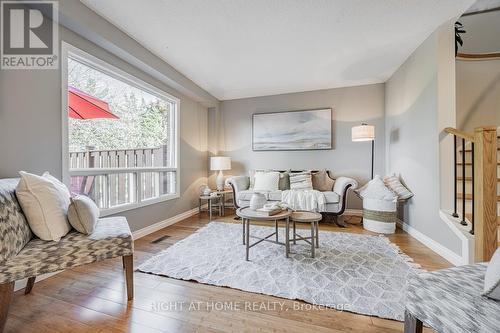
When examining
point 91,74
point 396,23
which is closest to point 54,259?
point 91,74

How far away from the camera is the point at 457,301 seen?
0.82 m

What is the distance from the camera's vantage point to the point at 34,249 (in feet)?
4.17

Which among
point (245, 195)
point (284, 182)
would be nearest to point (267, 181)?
point (284, 182)

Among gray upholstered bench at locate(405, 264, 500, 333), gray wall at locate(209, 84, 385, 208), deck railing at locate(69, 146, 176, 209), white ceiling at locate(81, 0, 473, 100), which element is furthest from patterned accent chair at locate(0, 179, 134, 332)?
gray wall at locate(209, 84, 385, 208)

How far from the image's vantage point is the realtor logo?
1.67m

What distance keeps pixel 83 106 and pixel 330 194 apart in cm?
355

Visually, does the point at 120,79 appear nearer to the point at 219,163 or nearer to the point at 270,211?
the point at 219,163

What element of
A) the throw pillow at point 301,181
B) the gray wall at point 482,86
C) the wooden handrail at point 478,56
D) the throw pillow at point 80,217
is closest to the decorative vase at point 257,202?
the throw pillow at point 80,217

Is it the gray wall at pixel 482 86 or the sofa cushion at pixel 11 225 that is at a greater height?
the gray wall at pixel 482 86

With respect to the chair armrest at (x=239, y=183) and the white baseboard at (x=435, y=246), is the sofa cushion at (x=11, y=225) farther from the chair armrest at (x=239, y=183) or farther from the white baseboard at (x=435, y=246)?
the white baseboard at (x=435, y=246)

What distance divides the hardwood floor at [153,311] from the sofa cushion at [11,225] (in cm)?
49

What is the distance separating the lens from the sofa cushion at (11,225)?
1177 millimetres

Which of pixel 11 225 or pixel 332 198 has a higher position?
pixel 11 225

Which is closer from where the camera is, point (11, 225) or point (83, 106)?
point (11, 225)
